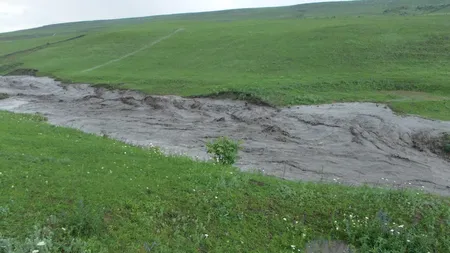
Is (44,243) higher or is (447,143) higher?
(44,243)

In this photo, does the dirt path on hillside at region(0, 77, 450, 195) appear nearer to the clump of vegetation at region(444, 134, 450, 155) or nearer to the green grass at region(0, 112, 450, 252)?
the clump of vegetation at region(444, 134, 450, 155)

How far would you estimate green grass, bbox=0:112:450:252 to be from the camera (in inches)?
428

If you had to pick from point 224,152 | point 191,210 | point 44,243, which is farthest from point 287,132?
point 44,243

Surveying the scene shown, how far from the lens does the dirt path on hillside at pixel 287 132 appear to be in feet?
74.1

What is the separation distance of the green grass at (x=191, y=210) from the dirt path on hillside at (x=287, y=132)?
22.1 ft

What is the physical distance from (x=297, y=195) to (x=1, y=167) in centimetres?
878

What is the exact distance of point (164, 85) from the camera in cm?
4438

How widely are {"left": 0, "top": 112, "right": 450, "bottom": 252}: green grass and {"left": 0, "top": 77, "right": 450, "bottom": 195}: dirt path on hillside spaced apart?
22.1ft

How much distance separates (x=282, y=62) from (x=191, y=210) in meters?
39.5

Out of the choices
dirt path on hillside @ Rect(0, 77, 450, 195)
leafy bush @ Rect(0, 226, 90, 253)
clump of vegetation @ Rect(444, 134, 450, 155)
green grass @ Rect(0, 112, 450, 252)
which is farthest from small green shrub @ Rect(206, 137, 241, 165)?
clump of vegetation @ Rect(444, 134, 450, 155)

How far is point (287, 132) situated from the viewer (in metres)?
29.3

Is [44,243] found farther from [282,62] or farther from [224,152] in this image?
[282,62]

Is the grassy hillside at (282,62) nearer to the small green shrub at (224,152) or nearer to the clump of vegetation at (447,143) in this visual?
the clump of vegetation at (447,143)

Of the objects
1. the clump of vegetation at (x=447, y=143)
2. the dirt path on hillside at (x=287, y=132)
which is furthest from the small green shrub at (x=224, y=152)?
the clump of vegetation at (x=447, y=143)
